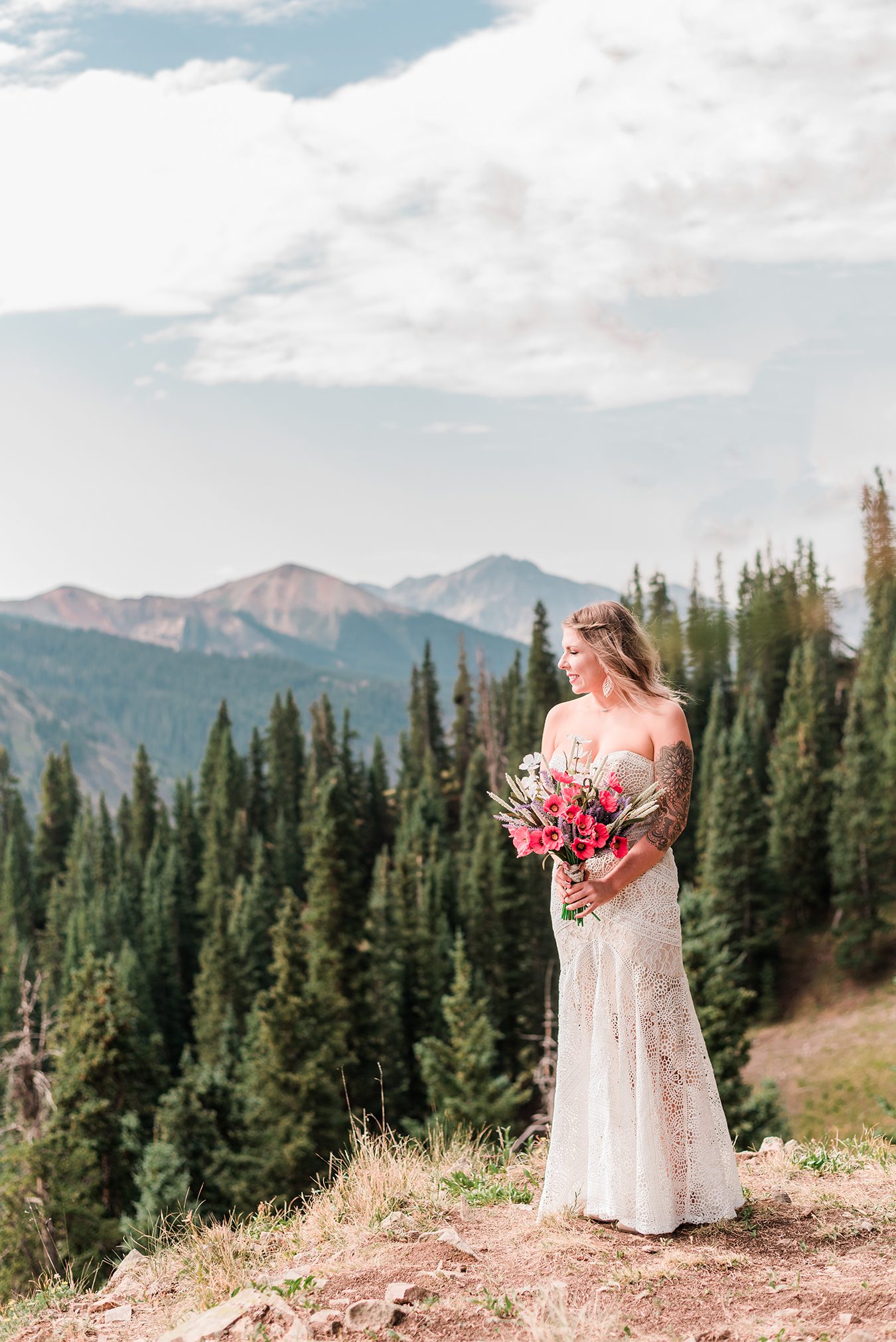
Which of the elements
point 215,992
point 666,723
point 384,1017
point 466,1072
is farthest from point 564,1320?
point 215,992

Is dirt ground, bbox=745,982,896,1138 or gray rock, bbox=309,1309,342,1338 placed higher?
gray rock, bbox=309,1309,342,1338

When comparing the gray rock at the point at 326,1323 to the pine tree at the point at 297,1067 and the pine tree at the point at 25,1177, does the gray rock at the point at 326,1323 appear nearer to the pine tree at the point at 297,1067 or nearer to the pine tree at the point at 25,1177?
the pine tree at the point at 25,1177

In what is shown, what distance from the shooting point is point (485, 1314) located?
16.9ft

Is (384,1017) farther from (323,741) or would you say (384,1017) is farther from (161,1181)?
(323,741)

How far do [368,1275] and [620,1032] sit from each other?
177 centimetres

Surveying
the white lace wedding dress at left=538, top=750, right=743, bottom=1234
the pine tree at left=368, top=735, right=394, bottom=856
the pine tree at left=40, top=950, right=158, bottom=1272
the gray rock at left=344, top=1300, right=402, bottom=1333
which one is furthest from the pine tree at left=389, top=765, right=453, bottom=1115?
the gray rock at left=344, top=1300, right=402, bottom=1333

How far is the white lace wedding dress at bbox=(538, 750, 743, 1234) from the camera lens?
20.0ft

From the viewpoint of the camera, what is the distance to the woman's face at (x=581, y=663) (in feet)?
20.7

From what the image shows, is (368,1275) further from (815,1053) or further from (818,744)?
(818,744)

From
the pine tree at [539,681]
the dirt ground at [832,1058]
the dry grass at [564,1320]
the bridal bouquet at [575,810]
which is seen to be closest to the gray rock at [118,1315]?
the dry grass at [564,1320]

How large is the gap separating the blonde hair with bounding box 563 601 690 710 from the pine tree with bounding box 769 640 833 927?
58.6 m

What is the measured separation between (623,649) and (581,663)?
0.80 ft

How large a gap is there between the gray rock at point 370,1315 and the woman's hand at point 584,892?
2.11m

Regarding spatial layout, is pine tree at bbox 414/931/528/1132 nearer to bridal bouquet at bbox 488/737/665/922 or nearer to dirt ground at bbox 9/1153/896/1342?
dirt ground at bbox 9/1153/896/1342
